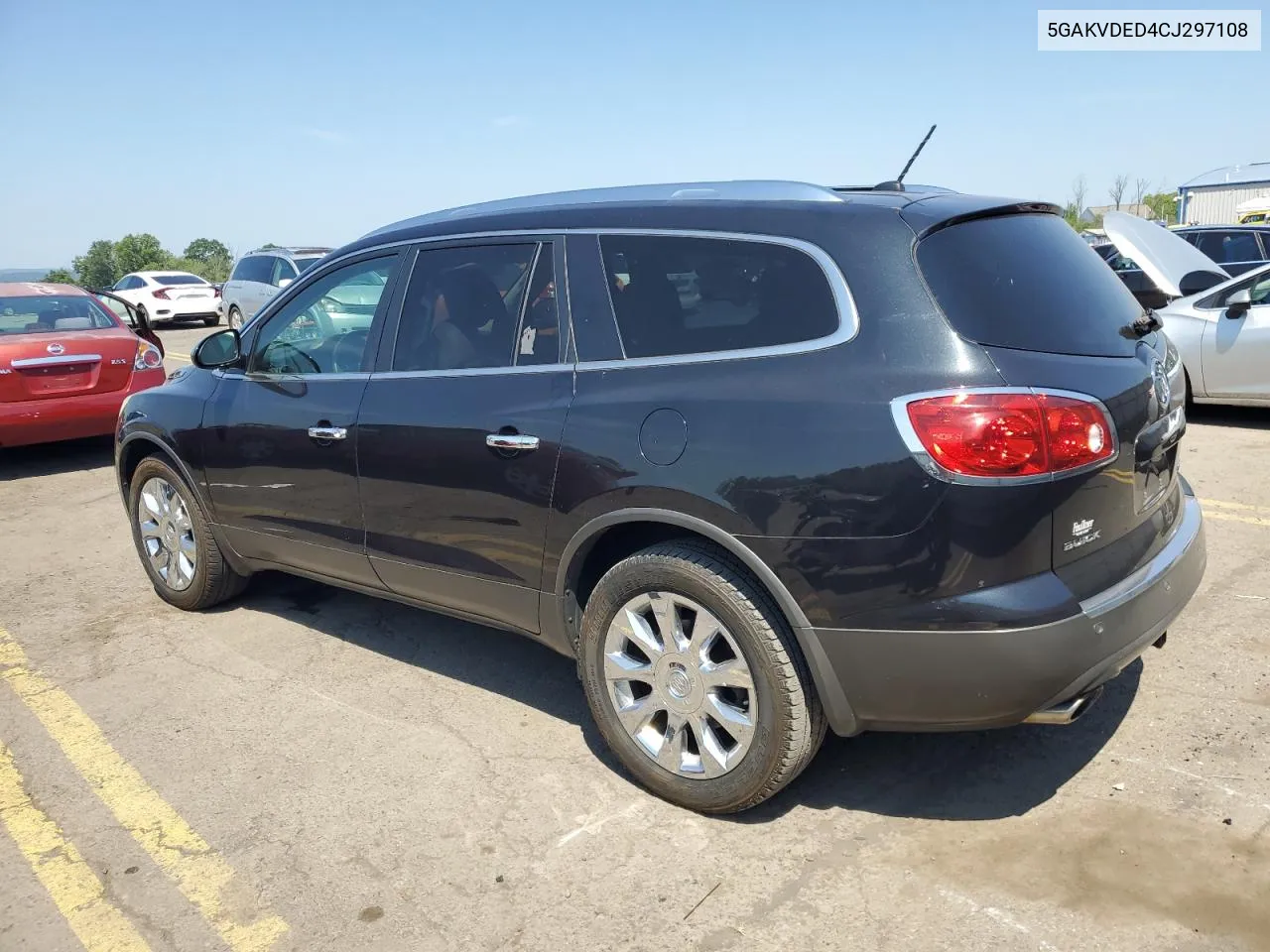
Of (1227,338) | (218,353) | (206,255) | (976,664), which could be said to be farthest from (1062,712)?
(206,255)

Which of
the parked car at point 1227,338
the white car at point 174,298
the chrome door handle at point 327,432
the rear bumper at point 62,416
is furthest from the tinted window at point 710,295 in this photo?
the white car at point 174,298

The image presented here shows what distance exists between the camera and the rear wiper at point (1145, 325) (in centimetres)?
334

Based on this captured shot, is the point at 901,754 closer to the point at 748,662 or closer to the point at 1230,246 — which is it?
the point at 748,662

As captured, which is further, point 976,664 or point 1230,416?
point 1230,416

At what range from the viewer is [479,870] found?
3.06 meters

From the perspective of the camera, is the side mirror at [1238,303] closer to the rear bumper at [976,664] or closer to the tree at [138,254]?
the rear bumper at [976,664]

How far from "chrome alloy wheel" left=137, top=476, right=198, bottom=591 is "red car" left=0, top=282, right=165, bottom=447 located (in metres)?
3.59

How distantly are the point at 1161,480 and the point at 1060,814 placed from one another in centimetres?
105

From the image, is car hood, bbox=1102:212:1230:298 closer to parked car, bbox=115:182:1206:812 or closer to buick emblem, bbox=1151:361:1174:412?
parked car, bbox=115:182:1206:812

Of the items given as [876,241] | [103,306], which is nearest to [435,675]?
[876,241]

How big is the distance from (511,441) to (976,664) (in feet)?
5.28

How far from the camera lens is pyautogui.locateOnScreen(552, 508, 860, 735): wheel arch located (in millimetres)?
2932

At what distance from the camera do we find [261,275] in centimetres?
1922

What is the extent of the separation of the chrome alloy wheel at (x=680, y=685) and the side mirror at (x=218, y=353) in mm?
2435
